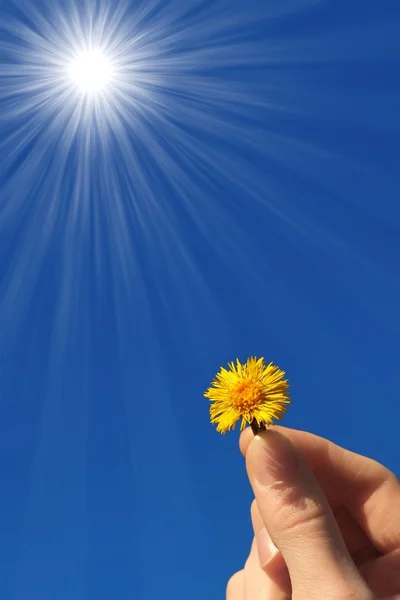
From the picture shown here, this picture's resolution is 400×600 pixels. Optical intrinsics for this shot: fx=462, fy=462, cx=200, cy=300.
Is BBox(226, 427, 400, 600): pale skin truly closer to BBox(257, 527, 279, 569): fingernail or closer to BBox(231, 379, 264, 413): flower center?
BBox(257, 527, 279, 569): fingernail

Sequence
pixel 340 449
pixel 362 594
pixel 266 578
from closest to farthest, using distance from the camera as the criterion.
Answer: pixel 362 594 → pixel 266 578 → pixel 340 449

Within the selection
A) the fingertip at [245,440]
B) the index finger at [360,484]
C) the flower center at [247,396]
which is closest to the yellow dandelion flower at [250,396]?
the flower center at [247,396]

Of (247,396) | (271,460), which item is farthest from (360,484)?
(247,396)

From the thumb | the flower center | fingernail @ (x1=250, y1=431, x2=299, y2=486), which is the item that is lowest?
the thumb

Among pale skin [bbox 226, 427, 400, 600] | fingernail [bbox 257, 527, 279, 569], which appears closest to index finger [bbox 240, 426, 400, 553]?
pale skin [bbox 226, 427, 400, 600]

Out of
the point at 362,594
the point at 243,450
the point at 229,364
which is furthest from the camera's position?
the point at 243,450

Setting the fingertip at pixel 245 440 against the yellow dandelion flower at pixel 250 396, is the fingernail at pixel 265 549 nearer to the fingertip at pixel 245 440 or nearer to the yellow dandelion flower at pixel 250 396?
the fingertip at pixel 245 440

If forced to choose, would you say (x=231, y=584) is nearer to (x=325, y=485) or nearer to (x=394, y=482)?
(x=325, y=485)

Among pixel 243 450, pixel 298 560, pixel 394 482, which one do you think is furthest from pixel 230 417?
pixel 394 482
